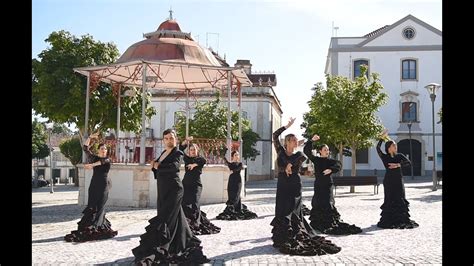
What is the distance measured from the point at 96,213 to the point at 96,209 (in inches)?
3.2

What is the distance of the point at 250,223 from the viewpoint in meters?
11.3

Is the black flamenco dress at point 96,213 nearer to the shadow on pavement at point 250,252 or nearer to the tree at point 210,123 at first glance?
the shadow on pavement at point 250,252

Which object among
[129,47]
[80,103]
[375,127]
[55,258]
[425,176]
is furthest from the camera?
[425,176]

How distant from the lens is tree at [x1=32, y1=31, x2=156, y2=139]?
57.1 ft

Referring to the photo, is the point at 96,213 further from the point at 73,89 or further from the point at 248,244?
the point at 73,89

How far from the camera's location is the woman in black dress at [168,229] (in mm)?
6664

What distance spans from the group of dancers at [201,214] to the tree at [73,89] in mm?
8154

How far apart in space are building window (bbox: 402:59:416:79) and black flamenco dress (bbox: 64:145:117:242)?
33.3m

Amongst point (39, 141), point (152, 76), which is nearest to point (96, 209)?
point (152, 76)

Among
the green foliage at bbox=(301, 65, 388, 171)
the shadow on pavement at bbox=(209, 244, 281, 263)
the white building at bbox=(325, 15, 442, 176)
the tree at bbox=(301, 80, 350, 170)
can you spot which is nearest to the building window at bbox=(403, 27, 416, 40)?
the white building at bbox=(325, 15, 442, 176)

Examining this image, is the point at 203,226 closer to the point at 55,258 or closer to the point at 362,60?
the point at 55,258

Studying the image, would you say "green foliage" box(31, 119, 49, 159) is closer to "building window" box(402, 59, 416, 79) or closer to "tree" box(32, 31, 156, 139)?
"tree" box(32, 31, 156, 139)
